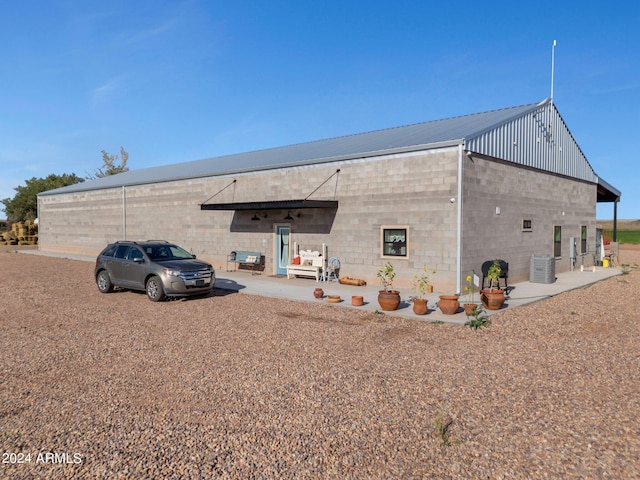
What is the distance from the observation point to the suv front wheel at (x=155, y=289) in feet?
38.5

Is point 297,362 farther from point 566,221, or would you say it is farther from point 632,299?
point 566,221

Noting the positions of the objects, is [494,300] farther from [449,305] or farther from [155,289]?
[155,289]

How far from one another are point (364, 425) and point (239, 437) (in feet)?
4.14

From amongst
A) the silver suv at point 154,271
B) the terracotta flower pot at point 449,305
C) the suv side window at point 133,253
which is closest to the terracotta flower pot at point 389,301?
the terracotta flower pot at point 449,305

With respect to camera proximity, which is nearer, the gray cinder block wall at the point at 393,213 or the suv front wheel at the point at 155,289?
the suv front wheel at the point at 155,289

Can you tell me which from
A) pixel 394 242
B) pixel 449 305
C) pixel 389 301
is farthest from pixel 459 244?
pixel 389 301

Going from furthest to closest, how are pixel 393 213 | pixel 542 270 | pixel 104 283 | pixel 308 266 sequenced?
pixel 308 266 → pixel 542 270 → pixel 393 213 → pixel 104 283

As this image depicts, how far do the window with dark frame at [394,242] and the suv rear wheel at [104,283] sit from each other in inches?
342

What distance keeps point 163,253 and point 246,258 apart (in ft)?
Result: 18.3

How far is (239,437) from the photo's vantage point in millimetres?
4176

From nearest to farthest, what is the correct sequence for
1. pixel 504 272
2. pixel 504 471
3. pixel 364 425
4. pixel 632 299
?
pixel 504 471
pixel 364 425
pixel 632 299
pixel 504 272

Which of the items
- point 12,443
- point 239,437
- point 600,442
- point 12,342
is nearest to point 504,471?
point 600,442

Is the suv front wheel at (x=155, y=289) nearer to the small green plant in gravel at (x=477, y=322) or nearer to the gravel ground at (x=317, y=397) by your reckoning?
the gravel ground at (x=317, y=397)

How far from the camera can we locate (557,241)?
1906cm
